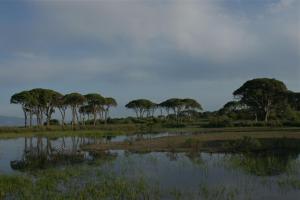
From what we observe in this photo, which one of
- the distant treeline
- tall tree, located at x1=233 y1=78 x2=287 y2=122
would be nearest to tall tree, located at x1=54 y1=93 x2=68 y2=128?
the distant treeline

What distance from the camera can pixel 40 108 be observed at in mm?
84812

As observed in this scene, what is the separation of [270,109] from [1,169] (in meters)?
67.5

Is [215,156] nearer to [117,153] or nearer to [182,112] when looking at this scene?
[117,153]

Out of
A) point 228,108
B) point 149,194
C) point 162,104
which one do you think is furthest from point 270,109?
point 149,194

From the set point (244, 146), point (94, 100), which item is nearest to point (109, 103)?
point (94, 100)

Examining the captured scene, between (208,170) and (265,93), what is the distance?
59.7 meters

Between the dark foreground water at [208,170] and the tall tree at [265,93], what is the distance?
165ft

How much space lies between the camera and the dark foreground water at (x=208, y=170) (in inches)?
605

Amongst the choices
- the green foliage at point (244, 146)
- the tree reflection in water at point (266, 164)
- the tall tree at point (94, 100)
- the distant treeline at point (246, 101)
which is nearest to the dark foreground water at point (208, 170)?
the tree reflection in water at point (266, 164)

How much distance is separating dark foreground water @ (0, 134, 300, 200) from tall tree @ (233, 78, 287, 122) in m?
50.3

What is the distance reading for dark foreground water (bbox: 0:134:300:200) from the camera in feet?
50.4

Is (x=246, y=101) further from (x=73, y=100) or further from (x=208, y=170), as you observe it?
(x=208, y=170)

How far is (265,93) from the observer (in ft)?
253

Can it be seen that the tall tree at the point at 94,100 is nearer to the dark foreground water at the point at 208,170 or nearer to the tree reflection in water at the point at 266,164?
the dark foreground water at the point at 208,170
